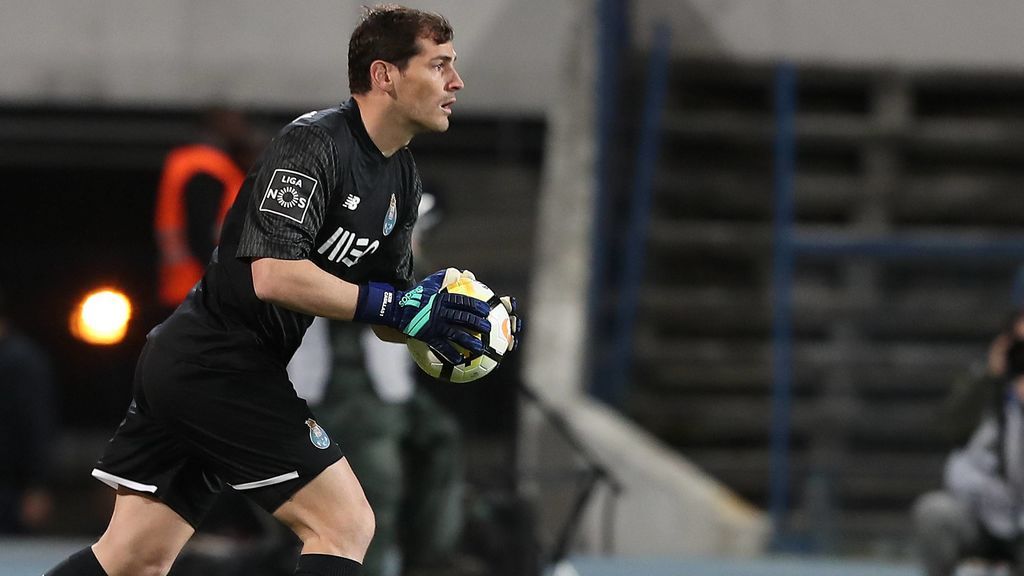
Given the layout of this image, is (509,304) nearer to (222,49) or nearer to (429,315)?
(429,315)

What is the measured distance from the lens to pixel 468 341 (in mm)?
4500

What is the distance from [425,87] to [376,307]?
0.66m

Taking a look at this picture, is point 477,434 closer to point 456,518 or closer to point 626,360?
point 626,360

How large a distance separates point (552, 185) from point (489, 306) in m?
7.89

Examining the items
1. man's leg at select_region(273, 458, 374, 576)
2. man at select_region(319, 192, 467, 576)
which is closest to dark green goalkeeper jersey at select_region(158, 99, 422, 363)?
man's leg at select_region(273, 458, 374, 576)

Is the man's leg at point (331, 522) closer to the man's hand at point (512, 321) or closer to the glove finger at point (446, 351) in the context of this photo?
the glove finger at point (446, 351)

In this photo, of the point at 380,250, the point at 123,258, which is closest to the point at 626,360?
the point at 123,258

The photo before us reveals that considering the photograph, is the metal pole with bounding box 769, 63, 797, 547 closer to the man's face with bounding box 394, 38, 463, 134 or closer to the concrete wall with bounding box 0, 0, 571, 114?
the concrete wall with bounding box 0, 0, 571, 114

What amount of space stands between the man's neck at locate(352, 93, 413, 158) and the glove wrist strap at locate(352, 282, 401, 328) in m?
0.48

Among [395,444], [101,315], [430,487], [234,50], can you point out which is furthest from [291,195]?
[234,50]

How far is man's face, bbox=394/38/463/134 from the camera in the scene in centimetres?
475

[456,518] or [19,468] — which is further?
[19,468]

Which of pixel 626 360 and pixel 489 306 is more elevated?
pixel 489 306

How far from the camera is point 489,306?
181 inches
